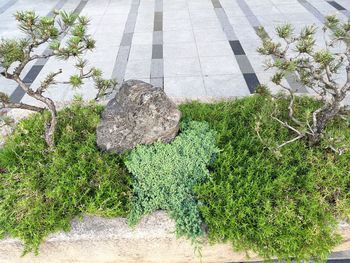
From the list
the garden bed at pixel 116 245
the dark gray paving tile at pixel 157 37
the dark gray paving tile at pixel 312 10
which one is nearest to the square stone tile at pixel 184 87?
the dark gray paving tile at pixel 157 37

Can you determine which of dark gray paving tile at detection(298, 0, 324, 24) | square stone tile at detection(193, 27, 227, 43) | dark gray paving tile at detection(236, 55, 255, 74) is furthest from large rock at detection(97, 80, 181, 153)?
dark gray paving tile at detection(298, 0, 324, 24)

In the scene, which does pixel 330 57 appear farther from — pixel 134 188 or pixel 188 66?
pixel 188 66

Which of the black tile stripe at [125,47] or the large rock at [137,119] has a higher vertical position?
the large rock at [137,119]

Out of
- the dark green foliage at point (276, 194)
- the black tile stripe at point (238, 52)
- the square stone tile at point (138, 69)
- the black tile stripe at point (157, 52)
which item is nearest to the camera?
the dark green foliage at point (276, 194)

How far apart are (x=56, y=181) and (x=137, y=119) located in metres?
0.85

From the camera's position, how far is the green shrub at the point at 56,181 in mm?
2328

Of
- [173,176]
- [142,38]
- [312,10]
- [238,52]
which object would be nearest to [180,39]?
[142,38]

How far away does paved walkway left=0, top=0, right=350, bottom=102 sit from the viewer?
466 cm

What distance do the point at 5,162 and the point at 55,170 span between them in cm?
53

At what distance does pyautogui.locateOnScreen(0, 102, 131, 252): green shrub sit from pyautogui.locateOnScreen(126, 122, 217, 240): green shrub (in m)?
0.14

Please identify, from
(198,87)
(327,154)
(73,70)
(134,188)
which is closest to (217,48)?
(198,87)

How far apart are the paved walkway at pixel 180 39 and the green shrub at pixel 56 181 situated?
1.60m

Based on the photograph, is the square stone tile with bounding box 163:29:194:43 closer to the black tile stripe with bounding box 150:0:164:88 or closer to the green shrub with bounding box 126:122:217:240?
the black tile stripe with bounding box 150:0:164:88

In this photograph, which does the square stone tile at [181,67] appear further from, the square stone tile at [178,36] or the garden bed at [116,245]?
the garden bed at [116,245]
